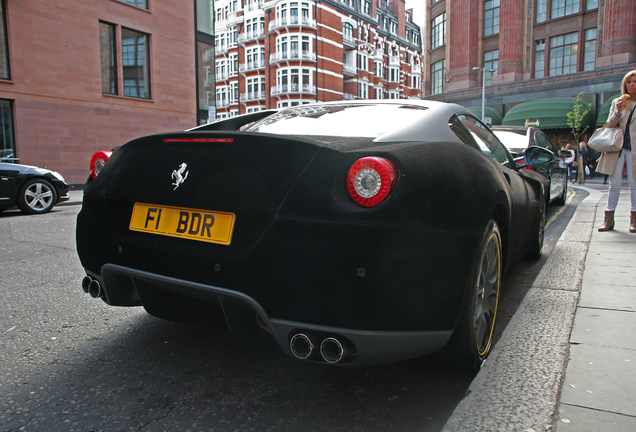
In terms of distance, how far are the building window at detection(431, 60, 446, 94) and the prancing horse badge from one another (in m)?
39.8

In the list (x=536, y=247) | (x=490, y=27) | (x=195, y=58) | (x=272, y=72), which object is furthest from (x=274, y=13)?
(x=536, y=247)

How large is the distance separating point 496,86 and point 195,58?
852 inches

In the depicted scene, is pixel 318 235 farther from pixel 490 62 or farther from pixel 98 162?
pixel 490 62

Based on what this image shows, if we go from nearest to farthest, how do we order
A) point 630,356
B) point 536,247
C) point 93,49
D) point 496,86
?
point 630,356, point 536,247, point 93,49, point 496,86

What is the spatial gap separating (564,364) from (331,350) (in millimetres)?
1134

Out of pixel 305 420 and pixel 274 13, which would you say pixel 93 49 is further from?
pixel 274 13

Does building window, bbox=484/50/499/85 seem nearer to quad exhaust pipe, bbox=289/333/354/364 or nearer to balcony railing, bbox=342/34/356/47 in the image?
balcony railing, bbox=342/34/356/47

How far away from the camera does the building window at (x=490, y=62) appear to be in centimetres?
3475

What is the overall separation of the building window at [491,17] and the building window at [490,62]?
140 cm

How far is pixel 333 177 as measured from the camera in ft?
5.85

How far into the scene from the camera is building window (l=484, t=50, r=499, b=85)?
3475cm

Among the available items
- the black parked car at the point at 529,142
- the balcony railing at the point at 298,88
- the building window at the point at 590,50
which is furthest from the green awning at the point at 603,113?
the balcony railing at the point at 298,88

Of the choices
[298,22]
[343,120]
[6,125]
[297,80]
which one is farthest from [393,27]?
[343,120]

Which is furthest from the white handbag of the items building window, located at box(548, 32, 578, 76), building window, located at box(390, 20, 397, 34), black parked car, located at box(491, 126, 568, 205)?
building window, located at box(390, 20, 397, 34)
